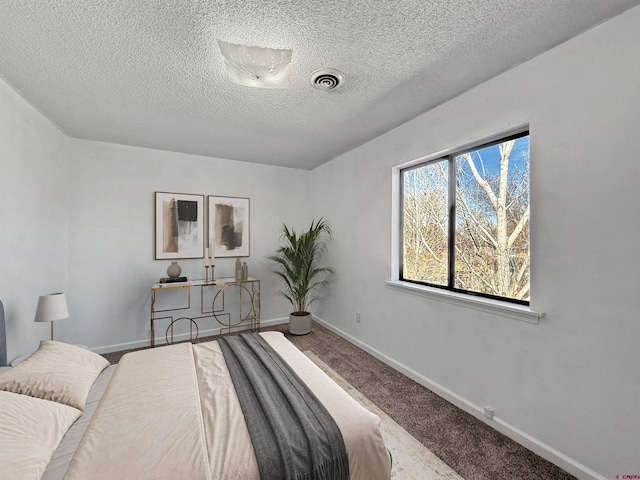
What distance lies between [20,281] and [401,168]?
355 centimetres

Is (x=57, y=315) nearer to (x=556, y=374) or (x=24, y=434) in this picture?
(x=24, y=434)

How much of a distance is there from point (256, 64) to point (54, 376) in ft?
6.68

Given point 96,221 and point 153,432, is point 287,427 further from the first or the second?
point 96,221

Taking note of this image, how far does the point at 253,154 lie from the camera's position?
3.87m

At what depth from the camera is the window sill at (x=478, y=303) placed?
1.82 meters

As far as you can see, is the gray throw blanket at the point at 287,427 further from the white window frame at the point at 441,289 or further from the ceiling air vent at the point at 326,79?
the ceiling air vent at the point at 326,79

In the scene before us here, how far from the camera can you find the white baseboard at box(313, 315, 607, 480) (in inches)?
62.4

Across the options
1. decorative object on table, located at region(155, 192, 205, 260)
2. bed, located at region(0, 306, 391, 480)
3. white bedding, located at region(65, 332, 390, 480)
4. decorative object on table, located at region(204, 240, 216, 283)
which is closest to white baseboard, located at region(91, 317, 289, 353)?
decorative object on table, located at region(204, 240, 216, 283)

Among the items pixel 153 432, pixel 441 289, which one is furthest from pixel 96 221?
pixel 441 289

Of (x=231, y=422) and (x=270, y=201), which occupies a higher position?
(x=270, y=201)

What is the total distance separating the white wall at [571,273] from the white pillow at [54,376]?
2.50m

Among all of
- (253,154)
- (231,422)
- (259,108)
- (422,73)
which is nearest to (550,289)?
(422,73)

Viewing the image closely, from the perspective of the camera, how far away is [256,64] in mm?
1757

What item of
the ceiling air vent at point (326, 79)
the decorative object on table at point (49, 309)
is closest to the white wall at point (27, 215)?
the decorative object on table at point (49, 309)
